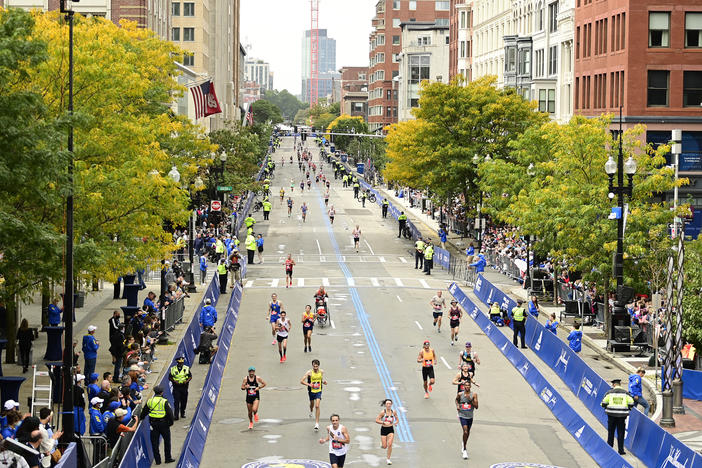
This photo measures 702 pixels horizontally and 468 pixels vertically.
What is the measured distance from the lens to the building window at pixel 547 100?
77938 millimetres

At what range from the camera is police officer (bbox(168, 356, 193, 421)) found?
25.9 metres

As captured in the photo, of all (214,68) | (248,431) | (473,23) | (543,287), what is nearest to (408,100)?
(214,68)

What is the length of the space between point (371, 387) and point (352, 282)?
24.3 metres

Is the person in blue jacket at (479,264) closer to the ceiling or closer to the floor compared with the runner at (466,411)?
closer to the ceiling

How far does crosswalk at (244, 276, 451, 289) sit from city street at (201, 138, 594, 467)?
0.06 meters

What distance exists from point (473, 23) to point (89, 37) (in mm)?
84801

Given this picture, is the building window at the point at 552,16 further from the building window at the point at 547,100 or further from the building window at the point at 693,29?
the building window at the point at 693,29

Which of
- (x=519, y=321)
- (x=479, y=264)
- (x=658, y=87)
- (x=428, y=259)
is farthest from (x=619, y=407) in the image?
(x=658, y=87)

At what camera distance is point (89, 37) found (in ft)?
A: 120

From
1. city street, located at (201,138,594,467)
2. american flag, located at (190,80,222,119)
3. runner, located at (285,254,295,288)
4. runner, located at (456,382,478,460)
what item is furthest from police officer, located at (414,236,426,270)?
runner, located at (456,382,478,460)

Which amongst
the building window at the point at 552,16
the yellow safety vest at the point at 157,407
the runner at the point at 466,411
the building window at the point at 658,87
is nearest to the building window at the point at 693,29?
the building window at the point at 658,87

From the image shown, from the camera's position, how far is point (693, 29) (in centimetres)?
5847

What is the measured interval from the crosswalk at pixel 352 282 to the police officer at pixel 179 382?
1024 inches

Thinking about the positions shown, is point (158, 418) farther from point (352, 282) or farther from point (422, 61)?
point (422, 61)
